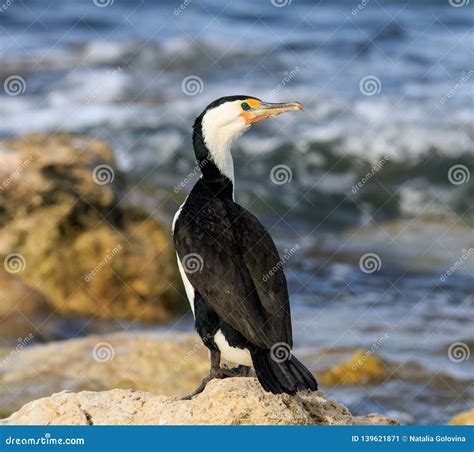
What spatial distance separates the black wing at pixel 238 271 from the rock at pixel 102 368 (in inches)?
119

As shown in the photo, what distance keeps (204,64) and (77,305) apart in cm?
1131

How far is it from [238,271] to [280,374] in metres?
0.67

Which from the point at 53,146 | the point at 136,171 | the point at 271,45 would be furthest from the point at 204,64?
the point at 53,146

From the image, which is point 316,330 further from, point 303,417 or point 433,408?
point 303,417

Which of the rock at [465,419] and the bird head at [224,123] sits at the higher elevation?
the bird head at [224,123]

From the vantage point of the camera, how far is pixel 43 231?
11430 mm

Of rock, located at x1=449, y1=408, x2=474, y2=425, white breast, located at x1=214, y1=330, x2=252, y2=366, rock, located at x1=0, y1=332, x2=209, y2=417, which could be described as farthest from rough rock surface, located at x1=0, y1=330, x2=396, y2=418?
white breast, located at x1=214, y1=330, x2=252, y2=366

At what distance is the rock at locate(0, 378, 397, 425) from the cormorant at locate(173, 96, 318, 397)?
0.45 ft

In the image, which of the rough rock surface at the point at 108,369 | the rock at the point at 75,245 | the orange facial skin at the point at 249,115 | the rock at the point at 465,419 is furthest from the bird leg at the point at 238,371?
the rock at the point at 75,245

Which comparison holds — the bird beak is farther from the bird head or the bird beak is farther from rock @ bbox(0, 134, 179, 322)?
rock @ bbox(0, 134, 179, 322)

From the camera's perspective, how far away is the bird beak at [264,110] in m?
6.50

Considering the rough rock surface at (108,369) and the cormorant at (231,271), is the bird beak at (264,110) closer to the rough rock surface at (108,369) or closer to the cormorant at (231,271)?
the cormorant at (231,271)

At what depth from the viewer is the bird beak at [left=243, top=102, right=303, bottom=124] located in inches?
256

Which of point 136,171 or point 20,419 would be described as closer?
point 20,419
